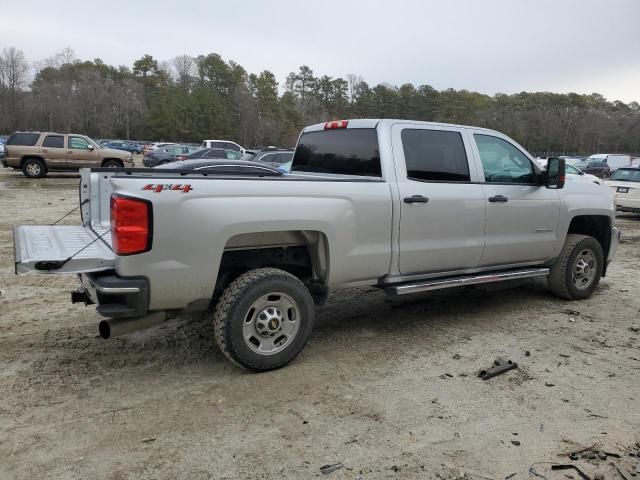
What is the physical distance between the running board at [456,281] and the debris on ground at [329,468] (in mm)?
1894

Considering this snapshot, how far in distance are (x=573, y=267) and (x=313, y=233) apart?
11.7ft

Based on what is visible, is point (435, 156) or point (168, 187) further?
point (435, 156)

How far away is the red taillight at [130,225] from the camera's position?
333cm

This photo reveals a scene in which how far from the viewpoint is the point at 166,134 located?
88438mm

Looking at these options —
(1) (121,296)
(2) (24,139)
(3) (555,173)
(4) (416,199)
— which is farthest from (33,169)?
(3) (555,173)

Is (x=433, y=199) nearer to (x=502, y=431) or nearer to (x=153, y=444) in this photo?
(x=502, y=431)

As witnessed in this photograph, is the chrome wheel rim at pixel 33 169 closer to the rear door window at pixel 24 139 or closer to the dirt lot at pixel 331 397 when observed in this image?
the rear door window at pixel 24 139

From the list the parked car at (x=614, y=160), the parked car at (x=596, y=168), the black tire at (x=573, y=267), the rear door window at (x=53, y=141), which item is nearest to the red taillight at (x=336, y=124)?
the black tire at (x=573, y=267)

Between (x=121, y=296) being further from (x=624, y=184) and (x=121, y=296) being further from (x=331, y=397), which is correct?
(x=624, y=184)

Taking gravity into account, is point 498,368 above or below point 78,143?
below

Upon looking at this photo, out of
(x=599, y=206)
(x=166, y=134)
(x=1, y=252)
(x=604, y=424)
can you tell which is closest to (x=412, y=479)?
(x=604, y=424)

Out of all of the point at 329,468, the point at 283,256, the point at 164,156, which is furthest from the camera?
the point at 164,156

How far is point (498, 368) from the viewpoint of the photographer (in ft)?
13.6

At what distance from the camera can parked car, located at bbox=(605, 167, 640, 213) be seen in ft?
49.5
